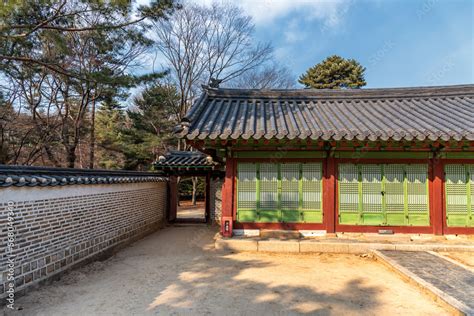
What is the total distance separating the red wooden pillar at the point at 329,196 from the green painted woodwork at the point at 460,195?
3041 millimetres

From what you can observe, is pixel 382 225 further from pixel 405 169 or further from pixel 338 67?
pixel 338 67

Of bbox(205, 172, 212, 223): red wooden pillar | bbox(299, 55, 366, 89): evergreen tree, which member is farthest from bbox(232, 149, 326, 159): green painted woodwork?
bbox(299, 55, 366, 89): evergreen tree

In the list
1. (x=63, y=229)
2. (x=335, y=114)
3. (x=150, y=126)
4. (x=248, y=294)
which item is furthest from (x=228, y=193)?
(x=150, y=126)

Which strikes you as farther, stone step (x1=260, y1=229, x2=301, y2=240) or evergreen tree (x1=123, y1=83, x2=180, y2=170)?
evergreen tree (x1=123, y1=83, x2=180, y2=170)

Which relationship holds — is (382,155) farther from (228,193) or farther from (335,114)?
(228,193)

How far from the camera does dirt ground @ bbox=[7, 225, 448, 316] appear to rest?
3.90 m

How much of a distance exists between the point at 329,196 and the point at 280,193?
1356mm

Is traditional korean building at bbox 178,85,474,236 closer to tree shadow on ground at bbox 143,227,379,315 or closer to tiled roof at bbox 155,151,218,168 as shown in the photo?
tree shadow on ground at bbox 143,227,379,315

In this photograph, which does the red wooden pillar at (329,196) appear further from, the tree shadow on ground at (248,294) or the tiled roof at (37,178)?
the tiled roof at (37,178)

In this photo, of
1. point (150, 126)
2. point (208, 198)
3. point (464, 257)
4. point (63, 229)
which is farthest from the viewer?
point (150, 126)

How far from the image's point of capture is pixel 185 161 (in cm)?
1171

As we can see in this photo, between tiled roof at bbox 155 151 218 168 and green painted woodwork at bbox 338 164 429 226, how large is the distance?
5.35 metres

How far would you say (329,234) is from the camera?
7.38 meters

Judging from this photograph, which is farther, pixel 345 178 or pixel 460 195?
pixel 345 178
